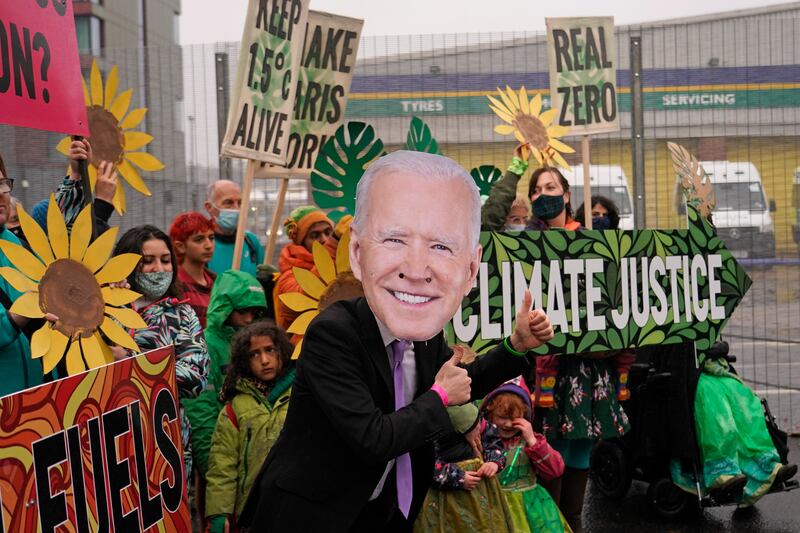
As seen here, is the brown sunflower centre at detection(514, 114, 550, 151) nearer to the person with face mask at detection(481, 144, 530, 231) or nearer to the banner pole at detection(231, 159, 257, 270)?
the person with face mask at detection(481, 144, 530, 231)

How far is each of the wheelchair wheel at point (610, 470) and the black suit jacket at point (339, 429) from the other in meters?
3.21

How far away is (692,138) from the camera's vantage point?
7.47 meters

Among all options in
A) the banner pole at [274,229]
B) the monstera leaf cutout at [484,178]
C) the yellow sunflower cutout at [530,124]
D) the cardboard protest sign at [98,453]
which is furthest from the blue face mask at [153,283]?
the monstera leaf cutout at [484,178]

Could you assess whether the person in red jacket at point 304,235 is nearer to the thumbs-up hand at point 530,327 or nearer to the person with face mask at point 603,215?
the person with face mask at point 603,215

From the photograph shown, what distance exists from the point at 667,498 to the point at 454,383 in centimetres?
331

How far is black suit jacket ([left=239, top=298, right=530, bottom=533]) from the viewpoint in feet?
8.18

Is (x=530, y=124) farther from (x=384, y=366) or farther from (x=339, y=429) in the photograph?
(x=339, y=429)

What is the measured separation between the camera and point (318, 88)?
6.01 m

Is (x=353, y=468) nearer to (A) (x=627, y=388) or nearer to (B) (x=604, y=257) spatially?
(B) (x=604, y=257)

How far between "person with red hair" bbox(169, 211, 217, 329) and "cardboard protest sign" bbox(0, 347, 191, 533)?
194cm

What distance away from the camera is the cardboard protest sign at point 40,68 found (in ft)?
9.70

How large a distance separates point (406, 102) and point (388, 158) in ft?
16.8

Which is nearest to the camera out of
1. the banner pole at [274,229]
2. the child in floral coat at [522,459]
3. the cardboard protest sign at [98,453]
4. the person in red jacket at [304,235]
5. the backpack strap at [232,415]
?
the cardboard protest sign at [98,453]

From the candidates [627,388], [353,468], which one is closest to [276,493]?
[353,468]
